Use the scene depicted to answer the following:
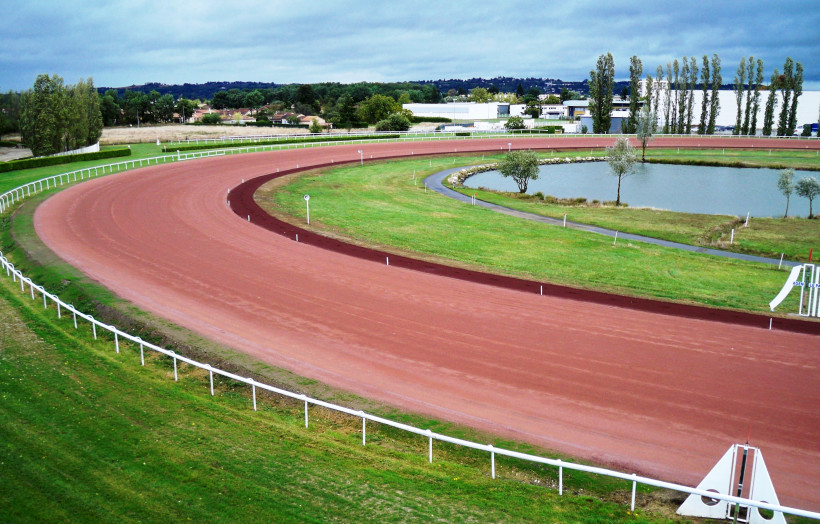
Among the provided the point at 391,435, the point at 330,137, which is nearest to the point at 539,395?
the point at 391,435

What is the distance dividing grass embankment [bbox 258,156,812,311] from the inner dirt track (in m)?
3.96

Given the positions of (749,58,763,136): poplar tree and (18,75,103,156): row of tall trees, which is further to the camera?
(749,58,763,136): poplar tree

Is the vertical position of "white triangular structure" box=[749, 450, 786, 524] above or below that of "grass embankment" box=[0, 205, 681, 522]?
above

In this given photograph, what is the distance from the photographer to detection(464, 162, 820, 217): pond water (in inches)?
2165

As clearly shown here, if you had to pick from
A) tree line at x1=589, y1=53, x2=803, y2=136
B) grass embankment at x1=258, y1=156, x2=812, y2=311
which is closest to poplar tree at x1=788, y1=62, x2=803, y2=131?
tree line at x1=589, y1=53, x2=803, y2=136

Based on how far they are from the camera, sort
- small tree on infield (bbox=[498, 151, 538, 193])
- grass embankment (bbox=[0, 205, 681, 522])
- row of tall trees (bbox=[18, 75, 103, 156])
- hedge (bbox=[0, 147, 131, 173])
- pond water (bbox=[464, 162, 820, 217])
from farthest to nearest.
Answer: row of tall trees (bbox=[18, 75, 103, 156]) → hedge (bbox=[0, 147, 131, 173]) → small tree on infield (bbox=[498, 151, 538, 193]) → pond water (bbox=[464, 162, 820, 217]) → grass embankment (bbox=[0, 205, 681, 522])

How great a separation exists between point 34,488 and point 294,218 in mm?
31169

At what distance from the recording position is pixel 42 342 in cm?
1895

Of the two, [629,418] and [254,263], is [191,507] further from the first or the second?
[254,263]

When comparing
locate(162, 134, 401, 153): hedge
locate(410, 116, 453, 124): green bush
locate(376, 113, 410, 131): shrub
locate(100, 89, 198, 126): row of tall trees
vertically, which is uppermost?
locate(100, 89, 198, 126): row of tall trees

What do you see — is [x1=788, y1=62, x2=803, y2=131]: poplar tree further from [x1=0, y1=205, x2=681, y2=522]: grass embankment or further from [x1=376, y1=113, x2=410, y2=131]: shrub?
[x1=0, y1=205, x2=681, y2=522]: grass embankment

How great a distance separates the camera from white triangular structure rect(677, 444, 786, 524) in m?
10.3

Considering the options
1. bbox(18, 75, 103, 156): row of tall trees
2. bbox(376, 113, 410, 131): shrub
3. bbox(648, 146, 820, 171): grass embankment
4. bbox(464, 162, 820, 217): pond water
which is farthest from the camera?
bbox(376, 113, 410, 131): shrub

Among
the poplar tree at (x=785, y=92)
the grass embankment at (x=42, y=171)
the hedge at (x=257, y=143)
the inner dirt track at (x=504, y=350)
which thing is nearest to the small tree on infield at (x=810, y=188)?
the inner dirt track at (x=504, y=350)
